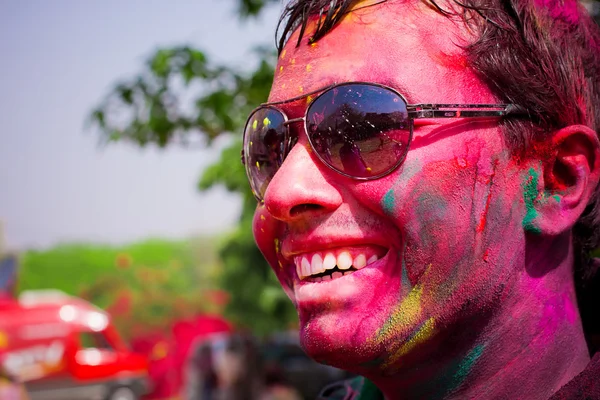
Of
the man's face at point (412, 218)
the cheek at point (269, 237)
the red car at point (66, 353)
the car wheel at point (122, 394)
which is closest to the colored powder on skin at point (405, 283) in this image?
the man's face at point (412, 218)

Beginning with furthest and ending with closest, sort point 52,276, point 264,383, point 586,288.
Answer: point 52,276
point 264,383
point 586,288

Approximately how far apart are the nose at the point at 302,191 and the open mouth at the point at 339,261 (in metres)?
0.10

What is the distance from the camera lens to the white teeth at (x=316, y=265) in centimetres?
152

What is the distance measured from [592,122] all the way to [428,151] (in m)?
0.45

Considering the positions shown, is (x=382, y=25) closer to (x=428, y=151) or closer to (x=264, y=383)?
(x=428, y=151)

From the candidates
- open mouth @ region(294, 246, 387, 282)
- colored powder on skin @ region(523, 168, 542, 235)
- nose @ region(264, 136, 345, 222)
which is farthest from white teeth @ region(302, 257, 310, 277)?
colored powder on skin @ region(523, 168, 542, 235)

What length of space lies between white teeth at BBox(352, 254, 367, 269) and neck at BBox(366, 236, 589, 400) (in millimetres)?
242

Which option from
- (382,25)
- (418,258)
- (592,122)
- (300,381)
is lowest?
(300,381)

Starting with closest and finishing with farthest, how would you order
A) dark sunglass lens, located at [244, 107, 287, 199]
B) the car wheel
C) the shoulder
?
the shoulder
dark sunglass lens, located at [244, 107, 287, 199]
the car wheel

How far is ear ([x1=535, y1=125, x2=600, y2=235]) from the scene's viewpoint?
1.50m

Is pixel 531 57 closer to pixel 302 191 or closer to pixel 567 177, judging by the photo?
pixel 567 177

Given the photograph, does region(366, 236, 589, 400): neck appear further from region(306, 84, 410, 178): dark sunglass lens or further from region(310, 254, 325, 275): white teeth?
region(306, 84, 410, 178): dark sunglass lens

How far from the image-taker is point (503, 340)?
1.49 meters

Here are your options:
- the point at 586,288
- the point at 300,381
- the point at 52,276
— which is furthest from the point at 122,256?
the point at 586,288
